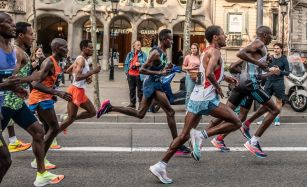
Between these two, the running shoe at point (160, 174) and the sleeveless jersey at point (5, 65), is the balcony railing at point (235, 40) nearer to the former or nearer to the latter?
the running shoe at point (160, 174)

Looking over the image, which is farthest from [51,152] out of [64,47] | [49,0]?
[49,0]

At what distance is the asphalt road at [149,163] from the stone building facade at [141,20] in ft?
95.8

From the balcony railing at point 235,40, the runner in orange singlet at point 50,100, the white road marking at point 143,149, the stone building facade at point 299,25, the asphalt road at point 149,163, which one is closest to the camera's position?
the asphalt road at point 149,163

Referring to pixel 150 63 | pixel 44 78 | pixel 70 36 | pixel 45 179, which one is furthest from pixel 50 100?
pixel 70 36

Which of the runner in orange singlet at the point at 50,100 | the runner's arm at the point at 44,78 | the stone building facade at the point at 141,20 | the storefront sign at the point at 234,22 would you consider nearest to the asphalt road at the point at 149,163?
the runner in orange singlet at the point at 50,100

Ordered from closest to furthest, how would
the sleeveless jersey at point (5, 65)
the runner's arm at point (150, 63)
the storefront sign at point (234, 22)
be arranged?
the sleeveless jersey at point (5, 65)
the runner's arm at point (150, 63)
the storefront sign at point (234, 22)

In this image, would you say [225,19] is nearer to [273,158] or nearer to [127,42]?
[127,42]

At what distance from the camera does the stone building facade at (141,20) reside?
38.7 meters

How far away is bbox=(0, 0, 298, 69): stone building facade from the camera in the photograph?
38.7 metres

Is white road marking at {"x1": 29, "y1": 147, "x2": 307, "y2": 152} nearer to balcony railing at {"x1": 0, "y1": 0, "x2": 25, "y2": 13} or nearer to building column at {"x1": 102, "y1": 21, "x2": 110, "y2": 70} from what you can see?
building column at {"x1": 102, "y1": 21, "x2": 110, "y2": 70}

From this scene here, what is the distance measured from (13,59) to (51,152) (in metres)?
3.32

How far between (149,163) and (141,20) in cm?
3279

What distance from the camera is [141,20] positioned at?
3941 centimetres

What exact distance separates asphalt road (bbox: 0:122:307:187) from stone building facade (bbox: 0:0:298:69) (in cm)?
2919
